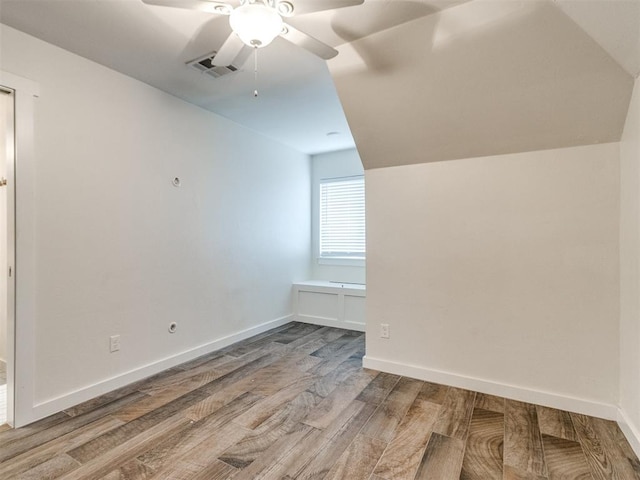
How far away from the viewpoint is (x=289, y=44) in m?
2.18

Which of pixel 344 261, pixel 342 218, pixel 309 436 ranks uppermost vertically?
pixel 342 218

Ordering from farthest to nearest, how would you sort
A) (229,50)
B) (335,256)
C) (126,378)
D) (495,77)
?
1. (335,256)
2. (126,378)
3. (495,77)
4. (229,50)

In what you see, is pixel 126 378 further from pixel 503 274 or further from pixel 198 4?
pixel 503 274

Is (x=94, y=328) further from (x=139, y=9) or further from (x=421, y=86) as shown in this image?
(x=421, y=86)

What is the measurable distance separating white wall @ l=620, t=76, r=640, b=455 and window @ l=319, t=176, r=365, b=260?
2.94 m

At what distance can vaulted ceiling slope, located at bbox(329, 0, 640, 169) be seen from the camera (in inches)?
67.5

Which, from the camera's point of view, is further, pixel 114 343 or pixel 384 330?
pixel 384 330

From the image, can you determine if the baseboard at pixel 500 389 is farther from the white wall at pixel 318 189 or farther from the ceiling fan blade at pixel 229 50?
the ceiling fan blade at pixel 229 50

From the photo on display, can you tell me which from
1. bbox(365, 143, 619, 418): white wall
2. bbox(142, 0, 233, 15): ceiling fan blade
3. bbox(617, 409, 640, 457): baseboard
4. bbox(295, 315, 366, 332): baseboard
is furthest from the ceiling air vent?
bbox(617, 409, 640, 457): baseboard

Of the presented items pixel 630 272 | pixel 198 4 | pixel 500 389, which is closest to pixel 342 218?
pixel 500 389

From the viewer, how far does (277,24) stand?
135 centimetres

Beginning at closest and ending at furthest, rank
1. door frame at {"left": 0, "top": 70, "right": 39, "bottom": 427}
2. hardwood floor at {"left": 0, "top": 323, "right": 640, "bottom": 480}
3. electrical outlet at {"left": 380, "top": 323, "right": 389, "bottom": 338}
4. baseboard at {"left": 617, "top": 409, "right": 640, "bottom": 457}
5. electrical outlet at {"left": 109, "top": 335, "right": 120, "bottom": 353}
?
hardwood floor at {"left": 0, "top": 323, "right": 640, "bottom": 480}, baseboard at {"left": 617, "top": 409, "right": 640, "bottom": 457}, door frame at {"left": 0, "top": 70, "right": 39, "bottom": 427}, electrical outlet at {"left": 109, "top": 335, "right": 120, "bottom": 353}, electrical outlet at {"left": 380, "top": 323, "right": 389, "bottom": 338}

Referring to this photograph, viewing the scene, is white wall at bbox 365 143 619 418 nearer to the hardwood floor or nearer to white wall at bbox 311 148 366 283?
the hardwood floor

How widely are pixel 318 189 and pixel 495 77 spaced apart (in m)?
3.21
